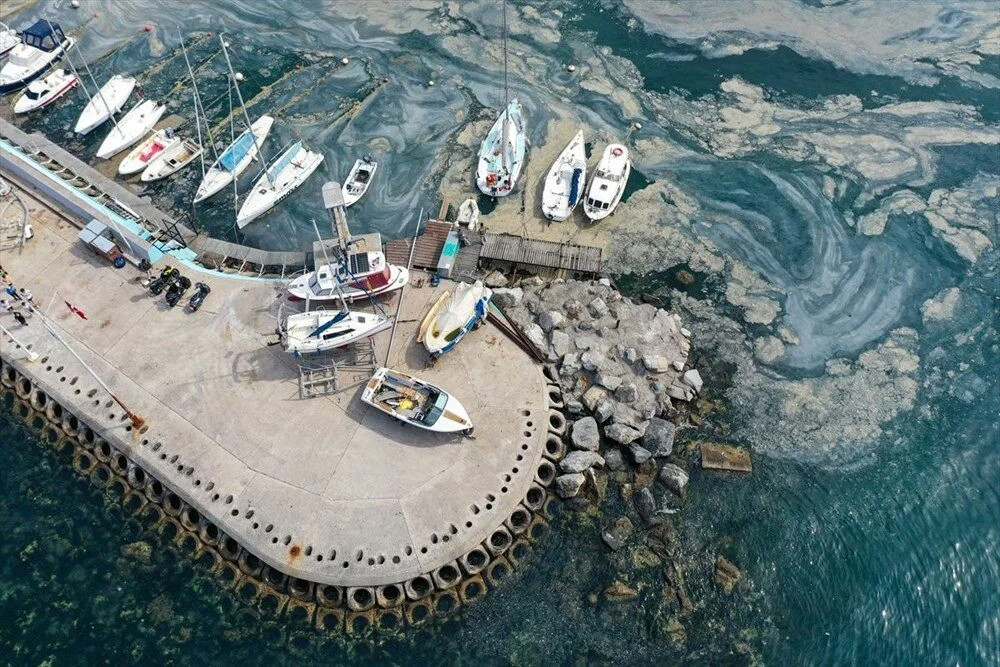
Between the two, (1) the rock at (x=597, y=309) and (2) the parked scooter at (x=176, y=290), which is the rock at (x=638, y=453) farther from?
(2) the parked scooter at (x=176, y=290)

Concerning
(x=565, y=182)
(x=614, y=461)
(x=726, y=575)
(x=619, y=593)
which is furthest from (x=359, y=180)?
(x=726, y=575)

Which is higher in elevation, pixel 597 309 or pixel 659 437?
pixel 597 309

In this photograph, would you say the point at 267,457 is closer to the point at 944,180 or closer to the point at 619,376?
the point at 619,376

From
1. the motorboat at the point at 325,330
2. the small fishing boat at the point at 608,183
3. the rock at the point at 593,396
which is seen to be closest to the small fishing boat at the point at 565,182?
the small fishing boat at the point at 608,183

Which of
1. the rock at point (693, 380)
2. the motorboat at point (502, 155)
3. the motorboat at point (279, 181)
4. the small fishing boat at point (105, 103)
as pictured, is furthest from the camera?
the small fishing boat at point (105, 103)

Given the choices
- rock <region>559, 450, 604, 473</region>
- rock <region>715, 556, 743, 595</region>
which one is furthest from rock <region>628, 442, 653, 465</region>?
rock <region>715, 556, 743, 595</region>

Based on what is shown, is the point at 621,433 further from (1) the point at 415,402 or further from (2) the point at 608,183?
(2) the point at 608,183
